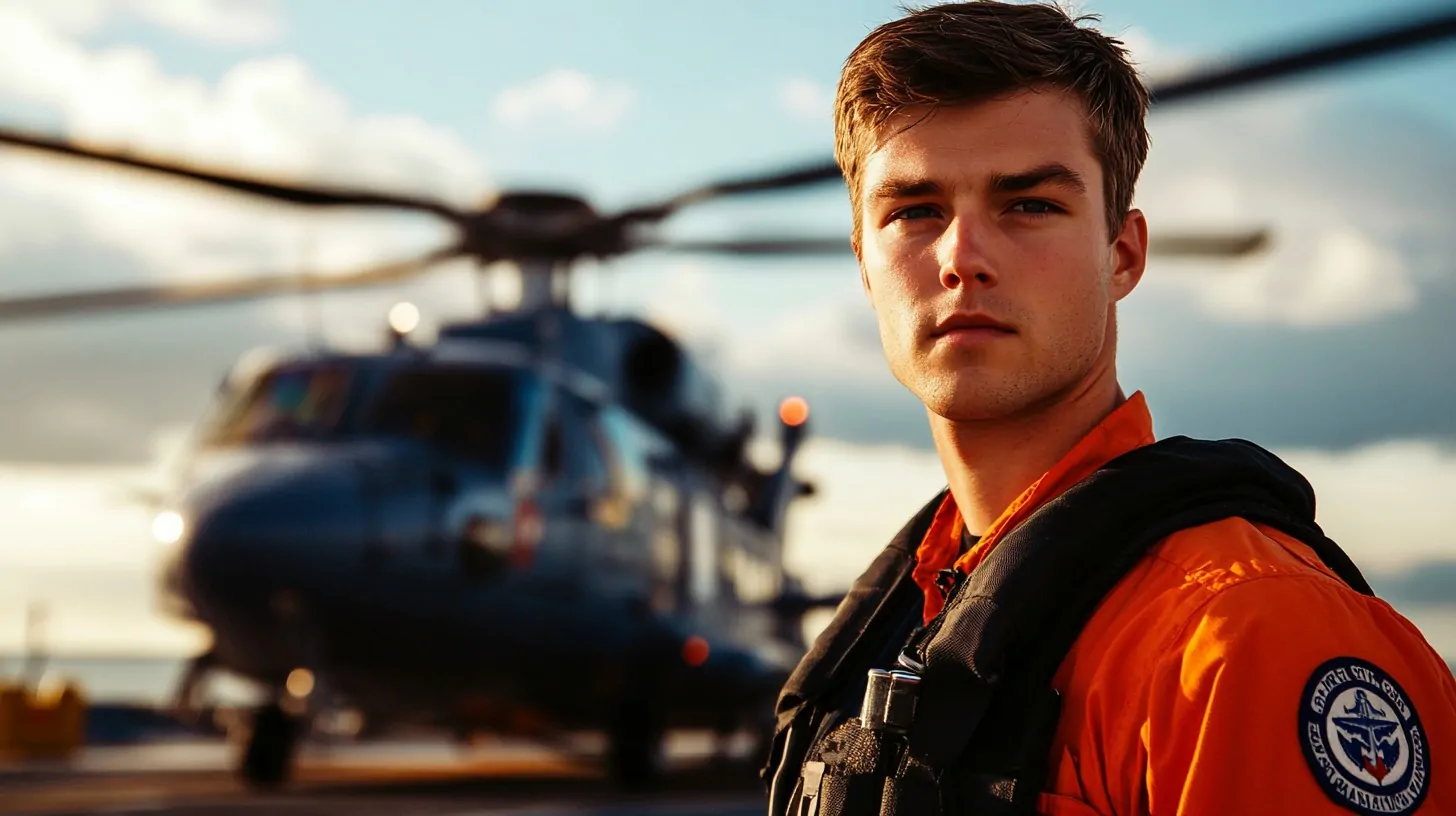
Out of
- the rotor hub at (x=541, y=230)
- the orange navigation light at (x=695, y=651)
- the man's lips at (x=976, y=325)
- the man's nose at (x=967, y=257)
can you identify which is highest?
the rotor hub at (x=541, y=230)

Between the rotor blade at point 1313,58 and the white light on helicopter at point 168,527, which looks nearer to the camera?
the rotor blade at point 1313,58

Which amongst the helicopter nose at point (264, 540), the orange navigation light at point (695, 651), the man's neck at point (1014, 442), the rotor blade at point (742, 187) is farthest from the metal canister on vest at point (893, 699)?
the orange navigation light at point (695, 651)

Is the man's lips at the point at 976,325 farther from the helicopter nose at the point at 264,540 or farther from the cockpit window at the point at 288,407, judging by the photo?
the cockpit window at the point at 288,407

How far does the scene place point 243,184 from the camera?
8.48m

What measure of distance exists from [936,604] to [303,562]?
21.4 feet

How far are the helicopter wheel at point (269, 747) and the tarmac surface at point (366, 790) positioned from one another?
14 centimetres

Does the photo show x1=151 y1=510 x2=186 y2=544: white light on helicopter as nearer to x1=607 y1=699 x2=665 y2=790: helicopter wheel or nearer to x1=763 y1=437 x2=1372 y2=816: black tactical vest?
x1=607 y1=699 x2=665 y2=790: helicopter wheel

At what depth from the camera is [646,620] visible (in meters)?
10.2

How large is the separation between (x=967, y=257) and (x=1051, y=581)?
12.9 inches

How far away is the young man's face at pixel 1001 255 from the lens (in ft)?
4.66

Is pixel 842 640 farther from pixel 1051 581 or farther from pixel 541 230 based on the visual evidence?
pixel 541 230

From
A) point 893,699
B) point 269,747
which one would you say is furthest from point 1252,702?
point 269,747

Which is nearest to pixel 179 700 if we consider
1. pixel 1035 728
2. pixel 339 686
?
pixel 339 686

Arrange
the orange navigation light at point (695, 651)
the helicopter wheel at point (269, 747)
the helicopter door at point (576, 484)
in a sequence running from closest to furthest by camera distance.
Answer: the helicopter door at point (576, 484) < the helicopter wheel at point (269, 747) < the orange navigation light at point (695, 651)
